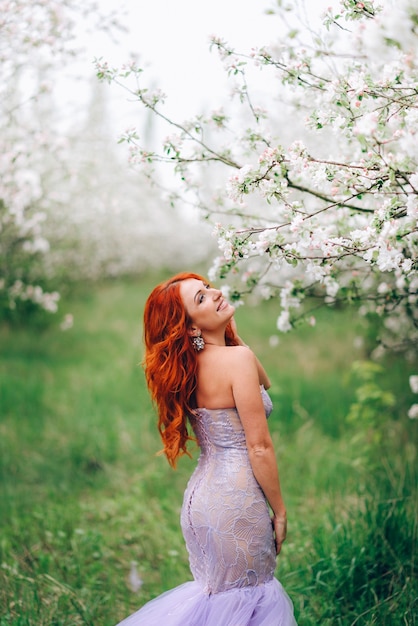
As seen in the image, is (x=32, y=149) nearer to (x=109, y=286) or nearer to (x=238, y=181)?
(x=238, y=181)

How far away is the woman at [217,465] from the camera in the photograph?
2506 millimetres

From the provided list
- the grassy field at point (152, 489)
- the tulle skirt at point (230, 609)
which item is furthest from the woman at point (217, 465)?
the grassy field at point (152, 489)

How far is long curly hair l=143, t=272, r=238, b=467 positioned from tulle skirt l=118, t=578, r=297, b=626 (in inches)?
24.6

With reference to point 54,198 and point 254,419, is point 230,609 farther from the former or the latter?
point 54,198

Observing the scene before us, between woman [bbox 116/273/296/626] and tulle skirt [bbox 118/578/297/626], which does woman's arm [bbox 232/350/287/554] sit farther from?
tulle skirt [bbox 118/578/297/626]

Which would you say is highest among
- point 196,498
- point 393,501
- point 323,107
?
point 323,107

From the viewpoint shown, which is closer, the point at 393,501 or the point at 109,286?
the point at 393,501

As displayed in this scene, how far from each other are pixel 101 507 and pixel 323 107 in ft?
10.9

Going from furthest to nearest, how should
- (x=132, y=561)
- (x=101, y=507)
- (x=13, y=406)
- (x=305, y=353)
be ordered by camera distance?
(x=305, y=353)
(x=13, y=406)
(x=101, y=507)
(x=132, y=561)

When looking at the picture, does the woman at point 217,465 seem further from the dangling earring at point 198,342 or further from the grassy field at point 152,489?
the grassy field at point 152,489

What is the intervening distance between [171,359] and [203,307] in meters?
Result: 0.27

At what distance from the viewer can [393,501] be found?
3537 mm

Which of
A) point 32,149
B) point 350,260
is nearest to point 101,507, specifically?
point 350,260

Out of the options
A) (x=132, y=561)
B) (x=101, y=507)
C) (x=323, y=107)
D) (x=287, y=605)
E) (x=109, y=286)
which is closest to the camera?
(x=287, y=605)
